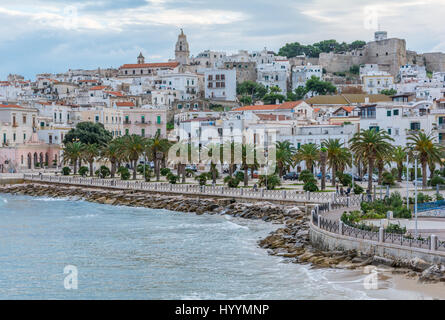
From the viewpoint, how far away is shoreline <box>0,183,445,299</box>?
28.3 m

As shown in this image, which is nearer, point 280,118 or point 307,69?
point 280,118

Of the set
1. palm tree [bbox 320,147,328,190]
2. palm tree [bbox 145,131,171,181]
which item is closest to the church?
palm tree [bbox 145,131,171,181]

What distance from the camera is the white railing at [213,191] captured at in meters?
50.7

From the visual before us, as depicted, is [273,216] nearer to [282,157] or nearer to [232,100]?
[282,157]

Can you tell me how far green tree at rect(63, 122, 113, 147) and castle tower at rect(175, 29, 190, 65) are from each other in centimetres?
7880

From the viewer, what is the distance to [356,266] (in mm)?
30281

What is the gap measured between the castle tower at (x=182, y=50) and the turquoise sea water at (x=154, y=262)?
126639 millimetres

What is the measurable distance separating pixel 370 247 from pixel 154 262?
11106 millimetres

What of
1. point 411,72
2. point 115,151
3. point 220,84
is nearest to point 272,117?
point 115,151

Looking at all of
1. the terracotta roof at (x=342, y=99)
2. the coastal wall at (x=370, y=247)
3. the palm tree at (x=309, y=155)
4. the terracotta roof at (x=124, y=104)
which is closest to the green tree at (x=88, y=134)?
the terracotta roof at (x=124, y=104)
